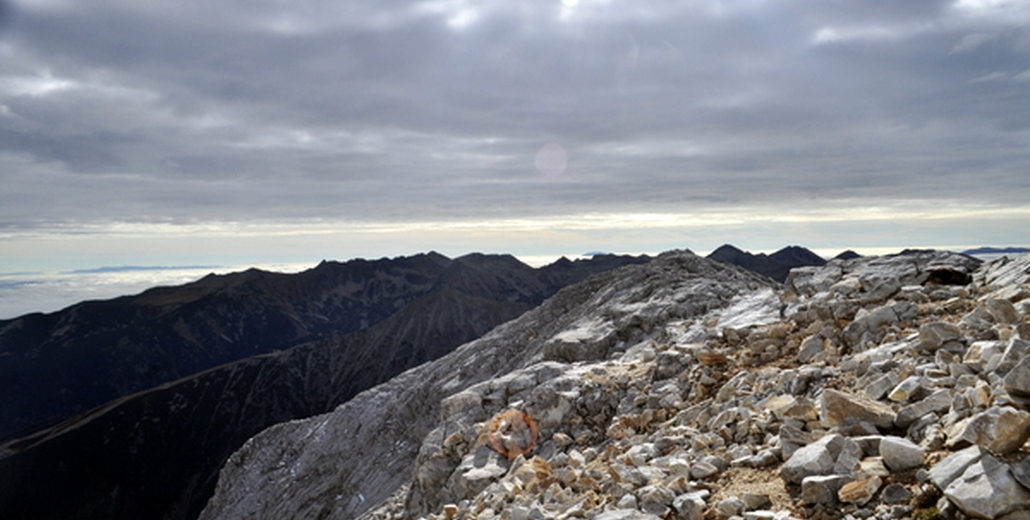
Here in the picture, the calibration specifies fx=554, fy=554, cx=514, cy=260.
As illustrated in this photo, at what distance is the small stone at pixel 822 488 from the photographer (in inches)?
244

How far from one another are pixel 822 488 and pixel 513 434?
29.9 ft

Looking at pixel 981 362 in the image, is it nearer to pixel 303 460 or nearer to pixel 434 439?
pixel 434 439

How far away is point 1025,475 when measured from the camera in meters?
5.06

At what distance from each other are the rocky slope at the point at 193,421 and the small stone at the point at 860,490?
149892 mm

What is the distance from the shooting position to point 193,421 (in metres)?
146

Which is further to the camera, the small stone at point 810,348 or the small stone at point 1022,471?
the small stone at point 810,348

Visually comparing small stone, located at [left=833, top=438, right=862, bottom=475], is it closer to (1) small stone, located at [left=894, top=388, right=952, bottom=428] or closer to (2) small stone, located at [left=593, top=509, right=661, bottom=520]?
(1) small stone, located at [left=894, top=388, right=952, bottom=428]

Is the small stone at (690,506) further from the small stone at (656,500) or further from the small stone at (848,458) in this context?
the small stone at (848,458)

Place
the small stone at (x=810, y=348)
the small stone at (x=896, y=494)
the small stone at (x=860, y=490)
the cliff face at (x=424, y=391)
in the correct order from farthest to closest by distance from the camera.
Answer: the cliff face at (x=424, y=391) < the small stone at (x=810, y=348) < the small stone at (x=860, y=490) < the small stone at (x=896, y=494)

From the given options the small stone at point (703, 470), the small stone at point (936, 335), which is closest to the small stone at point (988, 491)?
the small stone at point (703, 470)

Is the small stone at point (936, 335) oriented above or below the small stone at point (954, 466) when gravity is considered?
above

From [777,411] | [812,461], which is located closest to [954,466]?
[812,461]

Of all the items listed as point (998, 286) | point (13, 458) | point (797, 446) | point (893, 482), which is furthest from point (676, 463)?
point (13, 458)

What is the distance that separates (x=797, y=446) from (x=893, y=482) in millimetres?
1683
